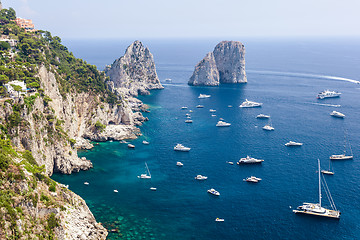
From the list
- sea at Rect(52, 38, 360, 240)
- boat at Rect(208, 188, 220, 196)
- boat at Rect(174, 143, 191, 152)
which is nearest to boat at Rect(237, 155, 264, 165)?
sea at Rect(52, 38, 360, 240)

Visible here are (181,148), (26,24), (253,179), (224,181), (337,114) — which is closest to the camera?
(253,179)

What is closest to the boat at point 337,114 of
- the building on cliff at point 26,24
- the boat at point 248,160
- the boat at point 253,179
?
the boat at point 248,160

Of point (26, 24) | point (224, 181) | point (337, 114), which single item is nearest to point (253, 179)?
point (224, 181)

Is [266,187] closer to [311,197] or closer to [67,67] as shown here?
[311,197]

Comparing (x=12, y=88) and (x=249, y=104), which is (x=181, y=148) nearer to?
(x=12, y=88)

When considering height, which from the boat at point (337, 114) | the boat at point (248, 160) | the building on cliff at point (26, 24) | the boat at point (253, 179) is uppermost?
the building on cliff at point (26, 24)

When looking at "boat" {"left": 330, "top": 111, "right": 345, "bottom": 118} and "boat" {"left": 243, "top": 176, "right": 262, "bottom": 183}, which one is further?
"boat" {"left": 330, "top": 111, "right": 345, "bottom": 118}

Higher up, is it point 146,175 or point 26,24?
point 26,24

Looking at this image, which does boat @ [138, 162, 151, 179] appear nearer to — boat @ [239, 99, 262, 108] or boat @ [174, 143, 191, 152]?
boat @ [174, 143, 191, 152]

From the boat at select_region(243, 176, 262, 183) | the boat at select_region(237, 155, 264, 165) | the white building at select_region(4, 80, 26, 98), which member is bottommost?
the boat at select_region(243, 176, 262, 183)

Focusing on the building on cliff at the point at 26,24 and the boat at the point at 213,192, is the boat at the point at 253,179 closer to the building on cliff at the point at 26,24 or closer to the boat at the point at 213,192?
the boat at the point at 213,192

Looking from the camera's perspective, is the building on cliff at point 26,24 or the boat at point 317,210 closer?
the boat at point 317,210

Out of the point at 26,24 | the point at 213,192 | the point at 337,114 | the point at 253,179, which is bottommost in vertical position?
the point at 213,192
